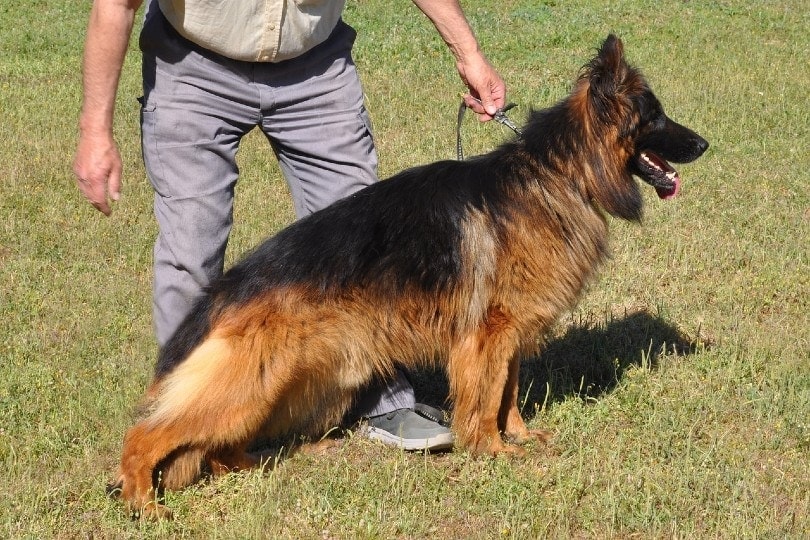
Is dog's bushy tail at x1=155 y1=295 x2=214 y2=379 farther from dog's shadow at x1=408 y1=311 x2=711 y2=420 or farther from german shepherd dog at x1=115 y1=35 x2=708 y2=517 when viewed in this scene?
dog's shadow at x1=408 y1=311 x2=711 y2=420

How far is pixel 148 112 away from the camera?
13.8 feet

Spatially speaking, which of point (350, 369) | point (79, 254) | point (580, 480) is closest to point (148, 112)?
point (350, 369)

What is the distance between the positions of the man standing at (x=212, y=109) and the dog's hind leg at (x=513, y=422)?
0.44 m

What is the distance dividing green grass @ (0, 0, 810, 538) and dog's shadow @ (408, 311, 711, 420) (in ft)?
0.06

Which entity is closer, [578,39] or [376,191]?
[376,191]

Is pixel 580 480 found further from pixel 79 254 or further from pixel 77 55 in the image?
pixel 77 55

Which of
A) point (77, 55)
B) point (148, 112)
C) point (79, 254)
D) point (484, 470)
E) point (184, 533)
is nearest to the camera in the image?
point (184, 533)

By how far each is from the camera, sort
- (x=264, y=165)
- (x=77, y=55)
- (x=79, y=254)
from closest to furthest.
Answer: (x=79, y=254) → (x=264, y=165) → (x=77, y=55)

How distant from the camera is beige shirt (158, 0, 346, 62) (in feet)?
13.3

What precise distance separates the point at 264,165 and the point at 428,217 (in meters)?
5.20

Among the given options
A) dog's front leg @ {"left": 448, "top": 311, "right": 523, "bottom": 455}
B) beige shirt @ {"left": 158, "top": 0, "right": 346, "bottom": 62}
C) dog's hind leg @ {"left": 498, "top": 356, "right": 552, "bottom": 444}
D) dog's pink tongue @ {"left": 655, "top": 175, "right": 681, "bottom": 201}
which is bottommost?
dog's hind leg @ {"left": 498, "top": 356, "right": 552, "bottom": 444}

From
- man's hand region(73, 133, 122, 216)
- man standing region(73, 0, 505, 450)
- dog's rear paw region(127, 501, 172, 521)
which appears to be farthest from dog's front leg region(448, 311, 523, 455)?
man's hand region(73, 133, 122, 216)

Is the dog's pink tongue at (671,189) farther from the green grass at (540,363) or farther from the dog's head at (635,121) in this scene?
the green grass at (540,363)

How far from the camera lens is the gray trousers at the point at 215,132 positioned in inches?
165
